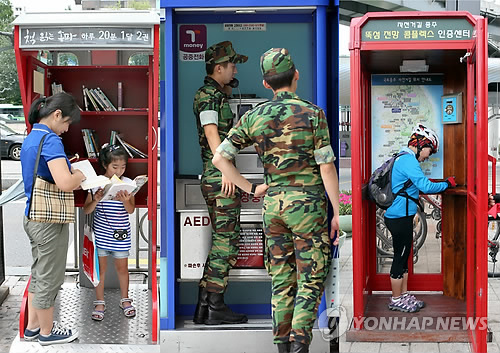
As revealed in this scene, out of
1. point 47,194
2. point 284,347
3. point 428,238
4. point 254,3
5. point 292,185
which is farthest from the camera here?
point 428,238

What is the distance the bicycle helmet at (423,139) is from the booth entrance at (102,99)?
209cm

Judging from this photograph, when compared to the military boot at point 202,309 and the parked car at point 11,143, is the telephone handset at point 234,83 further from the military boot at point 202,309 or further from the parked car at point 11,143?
the parked car at point 11,143

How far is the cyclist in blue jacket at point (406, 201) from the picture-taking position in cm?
523

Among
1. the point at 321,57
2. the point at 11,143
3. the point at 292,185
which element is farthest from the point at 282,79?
the point at 11,143

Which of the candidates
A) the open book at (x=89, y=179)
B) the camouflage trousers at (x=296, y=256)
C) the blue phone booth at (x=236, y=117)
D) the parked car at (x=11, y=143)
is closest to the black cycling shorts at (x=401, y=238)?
the blue phone booth at (x=236, y=117)

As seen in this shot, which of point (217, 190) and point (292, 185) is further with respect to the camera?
point (217, 190)

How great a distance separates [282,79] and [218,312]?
1.75 meters

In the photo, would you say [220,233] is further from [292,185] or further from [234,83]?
[234,83]

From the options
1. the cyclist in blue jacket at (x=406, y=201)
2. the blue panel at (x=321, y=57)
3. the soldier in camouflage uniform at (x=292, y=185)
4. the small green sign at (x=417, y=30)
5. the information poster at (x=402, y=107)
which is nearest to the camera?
the soldier in camouflage uniform at (x=292, y=185)

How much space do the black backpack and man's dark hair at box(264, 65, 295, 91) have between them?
168 centimetres

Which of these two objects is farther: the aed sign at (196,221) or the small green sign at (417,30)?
the small green sign at (417,30)

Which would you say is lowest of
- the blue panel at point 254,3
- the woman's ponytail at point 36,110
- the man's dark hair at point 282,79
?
the woman's ponytail at point 36,110

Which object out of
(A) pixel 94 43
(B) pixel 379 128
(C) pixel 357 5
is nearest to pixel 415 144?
(B) pixel 379 128

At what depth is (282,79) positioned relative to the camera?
3965 mm
